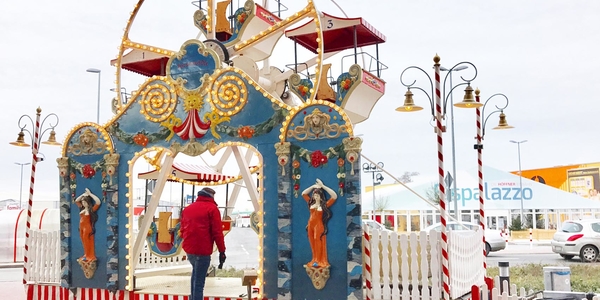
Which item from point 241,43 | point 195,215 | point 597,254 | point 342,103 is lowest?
point 597,254

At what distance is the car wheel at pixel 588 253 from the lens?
2020 cm

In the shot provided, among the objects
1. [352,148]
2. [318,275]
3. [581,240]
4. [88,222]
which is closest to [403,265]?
[318,275]

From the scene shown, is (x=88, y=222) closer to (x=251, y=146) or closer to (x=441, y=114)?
(x=251, y=146)

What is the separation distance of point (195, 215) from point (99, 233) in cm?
350

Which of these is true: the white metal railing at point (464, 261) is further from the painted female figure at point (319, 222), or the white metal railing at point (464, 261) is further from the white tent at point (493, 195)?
the white tent at point (493, 195)

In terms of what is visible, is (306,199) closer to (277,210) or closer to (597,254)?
(277,210)

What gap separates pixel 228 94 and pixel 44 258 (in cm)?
521

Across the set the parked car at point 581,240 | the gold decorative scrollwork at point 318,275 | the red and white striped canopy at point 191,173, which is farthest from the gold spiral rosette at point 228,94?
the parked car at point 581,240

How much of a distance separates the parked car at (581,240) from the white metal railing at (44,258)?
16.5 metres

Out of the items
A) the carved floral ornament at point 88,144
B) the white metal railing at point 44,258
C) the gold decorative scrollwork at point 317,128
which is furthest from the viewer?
the white metal railing at point 44,258

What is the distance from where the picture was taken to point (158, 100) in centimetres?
1080

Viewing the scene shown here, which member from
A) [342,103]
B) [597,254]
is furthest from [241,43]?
[597,254]

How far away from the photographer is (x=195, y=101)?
10.4 meters

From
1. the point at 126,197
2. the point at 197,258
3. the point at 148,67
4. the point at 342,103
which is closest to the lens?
the point at 197,258
